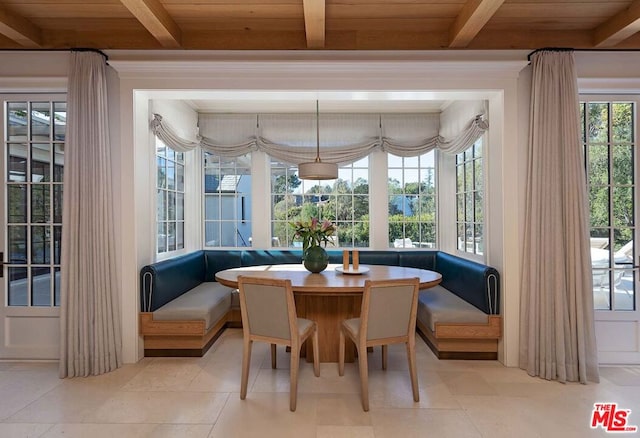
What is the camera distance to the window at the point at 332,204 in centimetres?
474

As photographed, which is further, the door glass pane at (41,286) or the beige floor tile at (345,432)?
the door glass pane at (41,286)

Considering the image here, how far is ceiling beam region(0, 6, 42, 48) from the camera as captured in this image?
258cm

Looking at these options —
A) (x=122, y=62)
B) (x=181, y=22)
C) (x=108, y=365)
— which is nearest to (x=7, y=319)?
(x=108, y=365)

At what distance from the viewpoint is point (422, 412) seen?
2.29m

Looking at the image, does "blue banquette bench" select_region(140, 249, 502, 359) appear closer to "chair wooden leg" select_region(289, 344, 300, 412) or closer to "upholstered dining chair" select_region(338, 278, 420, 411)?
"upholstered dining chair" select_region(338, 278, 420, 411)

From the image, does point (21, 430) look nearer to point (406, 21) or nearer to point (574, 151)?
point (406, 21)

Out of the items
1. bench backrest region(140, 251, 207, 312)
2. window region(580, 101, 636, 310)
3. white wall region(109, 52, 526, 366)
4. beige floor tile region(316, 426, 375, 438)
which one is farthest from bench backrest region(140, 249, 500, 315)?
beige floor tile region(316, 426, 375, 438)

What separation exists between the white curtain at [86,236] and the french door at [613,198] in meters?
3.92

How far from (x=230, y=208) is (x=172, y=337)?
6.48 ft

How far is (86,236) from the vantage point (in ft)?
9.27

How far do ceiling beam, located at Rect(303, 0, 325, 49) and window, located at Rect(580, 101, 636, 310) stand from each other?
226cm

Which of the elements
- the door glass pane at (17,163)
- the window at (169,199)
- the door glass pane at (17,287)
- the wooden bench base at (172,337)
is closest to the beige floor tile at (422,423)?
the wooden bench base at (172,337)

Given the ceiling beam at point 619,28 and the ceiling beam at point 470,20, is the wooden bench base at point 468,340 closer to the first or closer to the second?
the ceiling beam at point 470,20

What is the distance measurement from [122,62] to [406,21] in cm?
225
